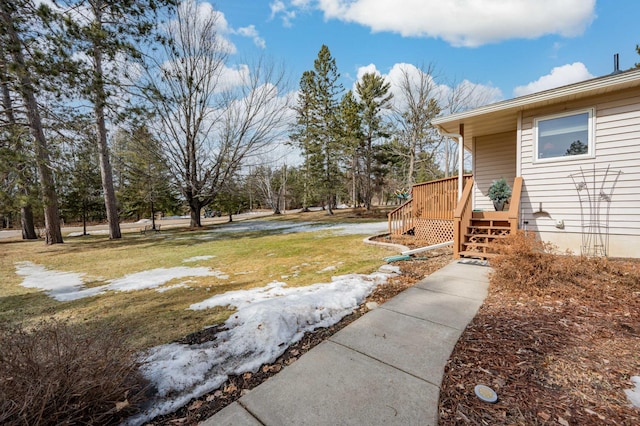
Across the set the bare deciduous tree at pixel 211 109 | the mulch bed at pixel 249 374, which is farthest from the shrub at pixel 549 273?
the bare deciduous tree at pixel 211 109

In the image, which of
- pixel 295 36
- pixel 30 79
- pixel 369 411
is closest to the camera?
pixel 369 411

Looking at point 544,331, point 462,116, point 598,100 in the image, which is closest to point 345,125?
point 462,116

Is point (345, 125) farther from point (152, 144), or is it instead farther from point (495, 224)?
point (495, 224)

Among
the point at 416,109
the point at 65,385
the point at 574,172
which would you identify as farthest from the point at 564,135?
the point at 416,109

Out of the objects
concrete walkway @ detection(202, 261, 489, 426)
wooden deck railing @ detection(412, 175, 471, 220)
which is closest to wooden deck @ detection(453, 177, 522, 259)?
wooden deck railing @ detection(412, 175, 471, 220)

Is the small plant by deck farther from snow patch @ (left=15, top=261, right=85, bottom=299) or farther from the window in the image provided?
snow patch @ (left=15, top=261, right=85, bottom=299)

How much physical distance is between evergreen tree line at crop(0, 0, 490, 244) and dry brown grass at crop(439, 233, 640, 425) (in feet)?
27.1

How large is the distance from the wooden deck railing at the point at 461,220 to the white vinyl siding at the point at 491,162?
2.30 metres

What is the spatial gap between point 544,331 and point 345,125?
834 inches

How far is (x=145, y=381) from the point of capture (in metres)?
1.80

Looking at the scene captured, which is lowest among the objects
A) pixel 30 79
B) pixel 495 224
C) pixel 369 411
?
pixel 369 411

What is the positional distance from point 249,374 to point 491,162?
8575 mm

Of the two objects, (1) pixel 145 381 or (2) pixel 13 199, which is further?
(2) pixel 13 199

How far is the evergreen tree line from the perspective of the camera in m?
5.58
